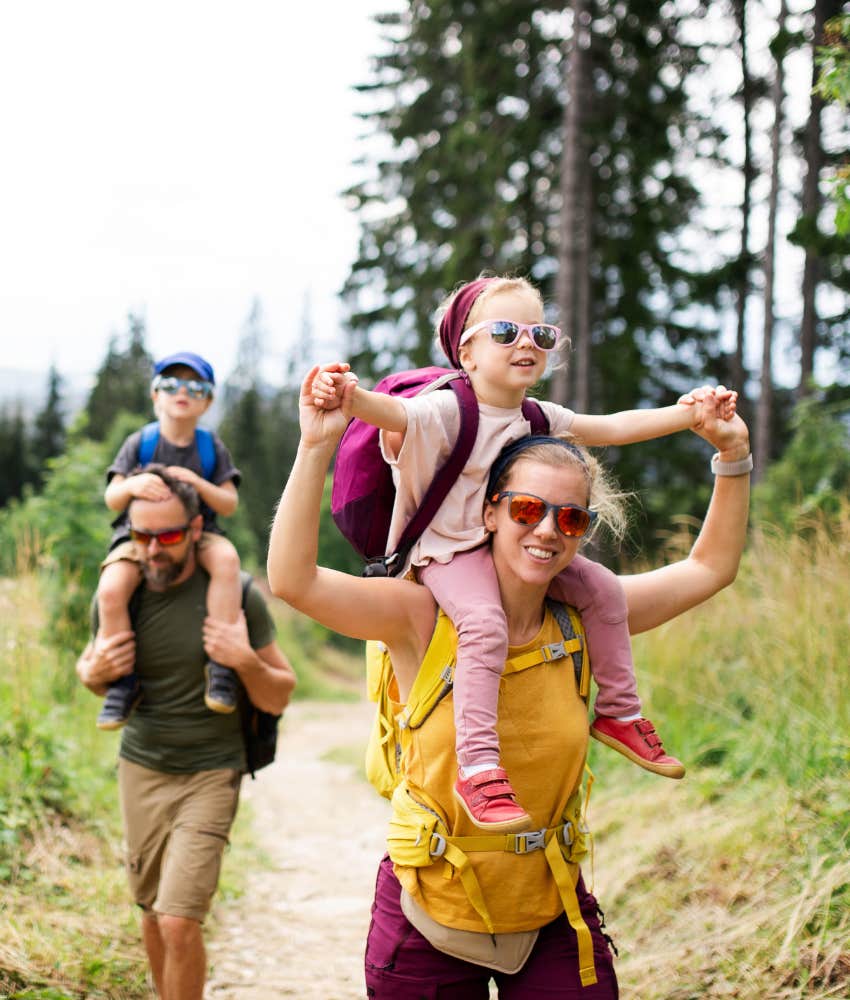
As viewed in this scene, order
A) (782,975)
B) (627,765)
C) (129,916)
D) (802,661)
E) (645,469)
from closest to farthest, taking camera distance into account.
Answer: (782,975), (129,916), (802,661), (627,765), (645,469)

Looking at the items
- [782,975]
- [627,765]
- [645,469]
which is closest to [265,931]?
[627,765]

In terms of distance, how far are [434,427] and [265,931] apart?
4.21 meters

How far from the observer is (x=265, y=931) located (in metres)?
5.59

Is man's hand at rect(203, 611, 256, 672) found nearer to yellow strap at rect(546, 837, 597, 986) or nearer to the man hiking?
the man hiking

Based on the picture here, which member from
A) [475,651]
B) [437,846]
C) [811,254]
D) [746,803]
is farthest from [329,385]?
[811,254]

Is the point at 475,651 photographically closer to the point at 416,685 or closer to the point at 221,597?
the point at 416,685

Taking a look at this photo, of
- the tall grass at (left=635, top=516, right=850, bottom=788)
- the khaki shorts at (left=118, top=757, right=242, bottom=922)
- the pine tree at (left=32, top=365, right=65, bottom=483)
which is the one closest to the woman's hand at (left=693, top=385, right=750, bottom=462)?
the tall grass at (left=635, top=516, right=850, bottom=788)

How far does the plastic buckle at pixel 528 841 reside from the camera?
2.33 meters

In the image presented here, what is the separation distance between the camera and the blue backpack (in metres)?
4.69

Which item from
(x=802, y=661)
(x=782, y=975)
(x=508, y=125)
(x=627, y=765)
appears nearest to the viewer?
(x=782, y=975)

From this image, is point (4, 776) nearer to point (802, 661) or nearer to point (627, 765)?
point (627, 765)

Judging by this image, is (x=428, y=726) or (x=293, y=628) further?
(x=293, y=628)

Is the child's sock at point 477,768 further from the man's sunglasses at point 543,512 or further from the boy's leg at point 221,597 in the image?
the boy's leg at point 221,597

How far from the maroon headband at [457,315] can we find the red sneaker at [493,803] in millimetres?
1051
